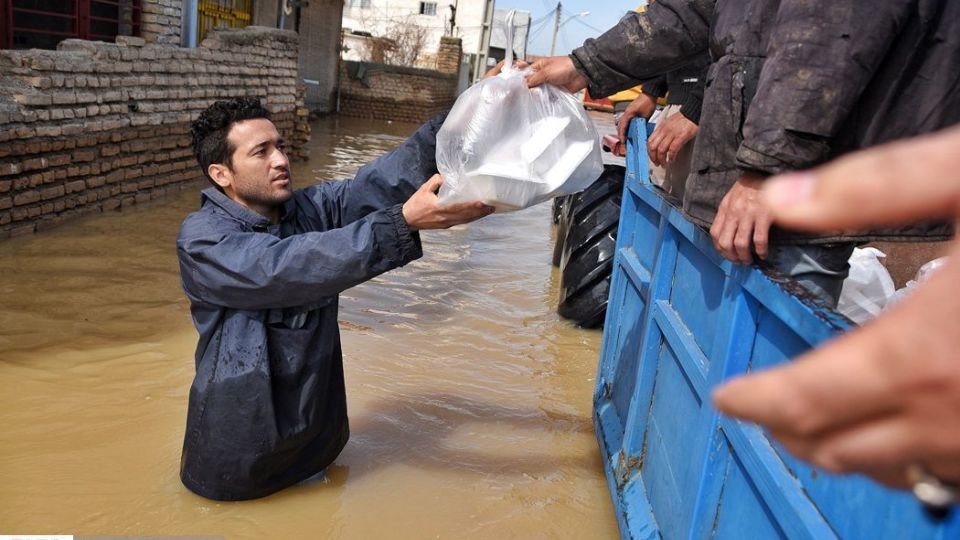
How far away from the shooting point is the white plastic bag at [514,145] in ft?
→ 7.79

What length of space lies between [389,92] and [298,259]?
62.2 feet

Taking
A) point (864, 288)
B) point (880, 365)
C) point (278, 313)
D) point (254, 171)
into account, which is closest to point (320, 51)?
point (254, 171)

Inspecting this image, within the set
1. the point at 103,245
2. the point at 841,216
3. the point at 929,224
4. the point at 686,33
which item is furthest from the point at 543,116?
the point at 103,245

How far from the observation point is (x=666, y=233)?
2582mm

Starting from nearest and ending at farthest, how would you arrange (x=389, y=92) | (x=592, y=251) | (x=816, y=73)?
(x=816, y=73) → (x=592, y=251) → (x=389, y=92)

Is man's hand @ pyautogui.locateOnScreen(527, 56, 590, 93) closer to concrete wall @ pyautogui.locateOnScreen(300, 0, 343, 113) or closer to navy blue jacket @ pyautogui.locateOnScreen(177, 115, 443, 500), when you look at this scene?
navy blue jacket @ pyautogui.locateOnScreen(177, 115, 443, 500)

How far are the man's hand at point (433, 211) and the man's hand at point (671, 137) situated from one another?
70 cm

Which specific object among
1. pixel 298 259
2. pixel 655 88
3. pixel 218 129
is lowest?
pixel 298 259

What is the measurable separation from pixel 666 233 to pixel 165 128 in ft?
21.6

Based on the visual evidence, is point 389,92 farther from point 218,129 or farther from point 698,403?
point 698,403

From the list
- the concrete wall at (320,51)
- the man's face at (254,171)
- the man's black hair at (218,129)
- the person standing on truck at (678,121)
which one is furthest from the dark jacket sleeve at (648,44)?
the concrete wall at (320,51)

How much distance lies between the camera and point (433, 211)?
7.91 feet

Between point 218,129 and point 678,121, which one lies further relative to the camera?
point 218,129

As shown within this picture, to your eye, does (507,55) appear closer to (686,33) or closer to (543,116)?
(543,116)
